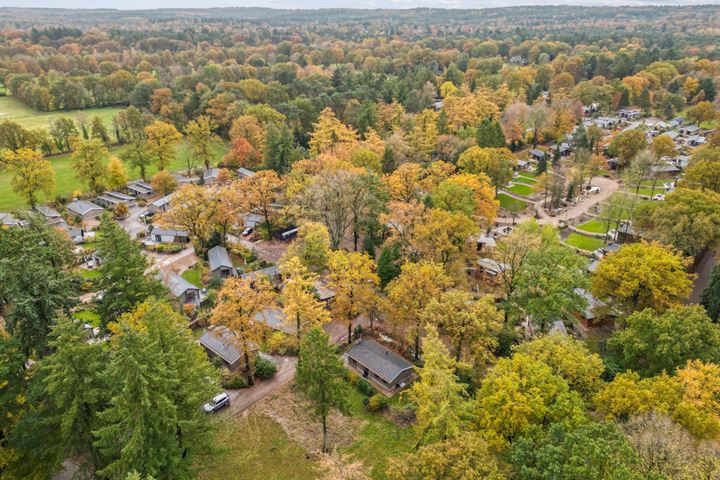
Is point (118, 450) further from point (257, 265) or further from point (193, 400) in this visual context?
point (257, 265)

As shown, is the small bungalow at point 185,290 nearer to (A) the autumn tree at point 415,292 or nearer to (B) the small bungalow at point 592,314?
(A) the autumn tree at point 415,292

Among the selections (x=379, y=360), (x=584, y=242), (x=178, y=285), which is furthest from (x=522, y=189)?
(x=178, y=285)

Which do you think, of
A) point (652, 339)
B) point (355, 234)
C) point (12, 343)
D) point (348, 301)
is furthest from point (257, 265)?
point (652, 339)

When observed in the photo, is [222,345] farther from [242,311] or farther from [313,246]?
[313,246]

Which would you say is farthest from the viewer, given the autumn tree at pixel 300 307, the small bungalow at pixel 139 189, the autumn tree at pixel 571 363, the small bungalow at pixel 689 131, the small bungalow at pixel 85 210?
the small bungalow at pixel 689 131

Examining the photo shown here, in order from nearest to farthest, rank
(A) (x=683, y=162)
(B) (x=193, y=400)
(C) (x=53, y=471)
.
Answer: (B) (x=193, y=400) < (C) (x=53, y=471) < (A) (x=683, y=162)

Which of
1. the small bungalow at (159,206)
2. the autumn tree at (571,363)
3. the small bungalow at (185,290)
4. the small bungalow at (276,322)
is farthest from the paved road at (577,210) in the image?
the small bungalow at (159,206)
